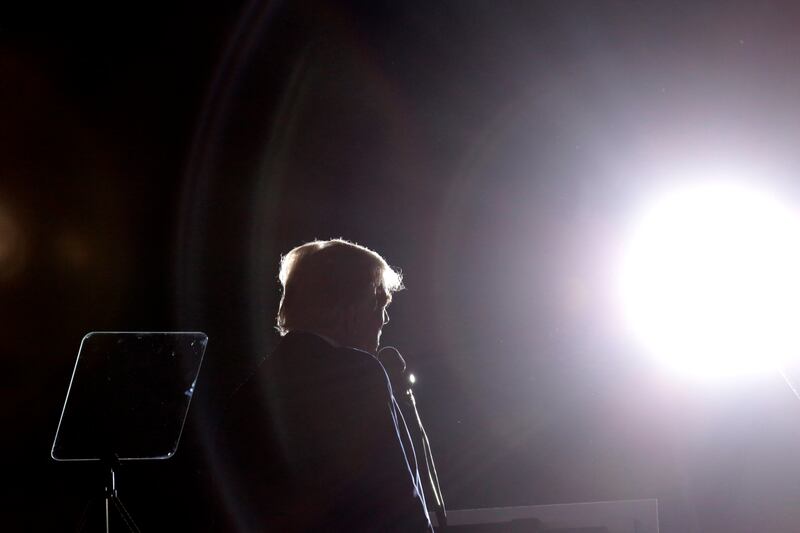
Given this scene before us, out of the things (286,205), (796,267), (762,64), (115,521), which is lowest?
(115,521)

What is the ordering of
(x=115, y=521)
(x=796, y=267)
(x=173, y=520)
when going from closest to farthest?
(x=115, y=521)
(x=173, y=520)
(x=796, y=267)

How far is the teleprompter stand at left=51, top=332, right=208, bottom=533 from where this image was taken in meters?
2.04

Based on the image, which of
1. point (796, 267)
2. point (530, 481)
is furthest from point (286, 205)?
point (796, 267)

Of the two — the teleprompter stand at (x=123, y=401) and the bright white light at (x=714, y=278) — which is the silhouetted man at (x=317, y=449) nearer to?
the teleprompter stand at (x=123, y=401)

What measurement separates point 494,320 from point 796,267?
1301mm

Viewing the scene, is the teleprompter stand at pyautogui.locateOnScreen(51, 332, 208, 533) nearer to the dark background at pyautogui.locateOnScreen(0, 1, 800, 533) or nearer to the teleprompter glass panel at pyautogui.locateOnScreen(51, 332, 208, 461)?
the teleprompter glass panel at pyautogui.locateOnScreen(51, 332, 208, 461)

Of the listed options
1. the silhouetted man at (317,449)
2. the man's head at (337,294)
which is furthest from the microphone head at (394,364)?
the silhouetted man at (317,449)

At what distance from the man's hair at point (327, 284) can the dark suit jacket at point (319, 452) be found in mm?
182

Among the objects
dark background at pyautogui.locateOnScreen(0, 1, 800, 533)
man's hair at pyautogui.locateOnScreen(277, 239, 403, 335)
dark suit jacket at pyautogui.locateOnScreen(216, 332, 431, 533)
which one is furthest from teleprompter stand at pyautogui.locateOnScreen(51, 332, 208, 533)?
dark background at pyautogui.locateOnScreen(0, 1, 800, 533)

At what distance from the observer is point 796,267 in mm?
3143

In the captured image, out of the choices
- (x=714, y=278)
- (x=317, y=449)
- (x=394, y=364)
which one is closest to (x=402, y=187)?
(x=714, y=278)

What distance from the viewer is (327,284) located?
1667 millimetres

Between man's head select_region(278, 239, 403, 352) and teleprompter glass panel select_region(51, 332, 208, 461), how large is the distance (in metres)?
0.59

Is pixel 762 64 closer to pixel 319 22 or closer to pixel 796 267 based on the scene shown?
pixel 796 267
